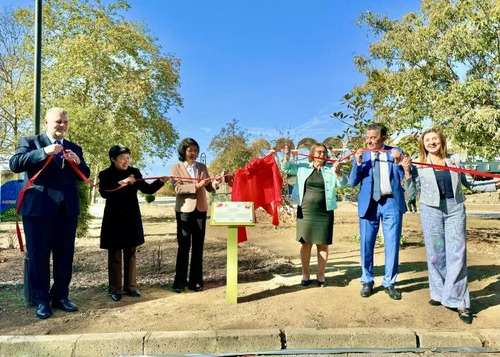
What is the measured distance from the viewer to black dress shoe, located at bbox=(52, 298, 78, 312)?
14.2ft

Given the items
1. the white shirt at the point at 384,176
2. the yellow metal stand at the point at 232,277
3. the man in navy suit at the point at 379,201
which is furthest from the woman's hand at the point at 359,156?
the yellow metal stand at the point at 232,277

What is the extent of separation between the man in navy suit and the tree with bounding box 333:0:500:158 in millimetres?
4100

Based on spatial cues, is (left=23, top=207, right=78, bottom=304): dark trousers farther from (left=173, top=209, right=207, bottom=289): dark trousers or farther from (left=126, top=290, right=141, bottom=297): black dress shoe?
(left=173, top=209, right=207, bottom=289): dark trousers

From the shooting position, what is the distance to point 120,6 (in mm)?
19828

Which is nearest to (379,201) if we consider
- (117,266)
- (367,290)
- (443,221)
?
(443,221)

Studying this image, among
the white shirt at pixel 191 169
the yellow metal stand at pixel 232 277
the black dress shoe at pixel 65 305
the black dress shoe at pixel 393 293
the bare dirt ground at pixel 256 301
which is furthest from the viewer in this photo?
the white shirt at pixel 191 169

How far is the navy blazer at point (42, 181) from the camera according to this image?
13.4ft

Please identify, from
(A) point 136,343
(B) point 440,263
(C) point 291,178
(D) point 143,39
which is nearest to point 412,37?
(C) point 291,178

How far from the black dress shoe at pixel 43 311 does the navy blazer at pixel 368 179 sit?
12.2 feet

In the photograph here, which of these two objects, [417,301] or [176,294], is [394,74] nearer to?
[417,301]

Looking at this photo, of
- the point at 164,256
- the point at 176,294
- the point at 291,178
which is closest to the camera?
the point at 176,294

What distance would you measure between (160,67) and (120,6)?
3.49 m

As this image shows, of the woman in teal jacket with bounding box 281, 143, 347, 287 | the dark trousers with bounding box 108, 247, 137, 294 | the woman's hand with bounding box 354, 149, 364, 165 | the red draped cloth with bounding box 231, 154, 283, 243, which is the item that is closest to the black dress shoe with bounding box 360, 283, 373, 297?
the woman in teal jacket with bounding box 281, 143, 347, 287

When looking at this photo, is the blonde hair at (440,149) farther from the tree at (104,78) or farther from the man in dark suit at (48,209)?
the tree at (104,78)
